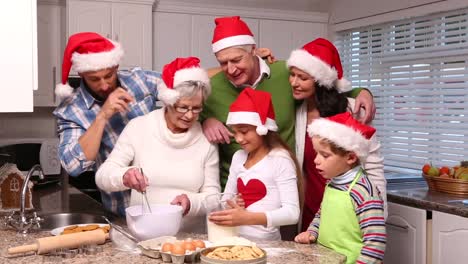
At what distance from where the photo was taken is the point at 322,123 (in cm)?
188

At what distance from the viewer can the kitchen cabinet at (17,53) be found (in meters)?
1.57

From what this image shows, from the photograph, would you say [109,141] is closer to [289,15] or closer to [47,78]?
[47,78]

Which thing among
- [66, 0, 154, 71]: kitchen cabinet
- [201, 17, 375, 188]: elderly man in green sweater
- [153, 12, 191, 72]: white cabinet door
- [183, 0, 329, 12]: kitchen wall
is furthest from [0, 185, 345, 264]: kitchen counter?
[183, 0, 329, 12]: kitchen wall

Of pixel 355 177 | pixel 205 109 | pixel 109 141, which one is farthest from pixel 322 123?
pixel 109 141

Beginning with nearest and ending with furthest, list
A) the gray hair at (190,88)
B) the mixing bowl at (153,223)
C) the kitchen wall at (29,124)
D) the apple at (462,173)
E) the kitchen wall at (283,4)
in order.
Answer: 1. the mixing bowl at (153,223)
2. the gray hair at (190,88)
3. the apple at (462,173)
4. the kitchen wall at (29,124)
5. the kitchen wall at (283,4)

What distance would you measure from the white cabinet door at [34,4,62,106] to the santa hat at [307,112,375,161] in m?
2.67

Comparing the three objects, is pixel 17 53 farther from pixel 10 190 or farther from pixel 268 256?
pixel 10 190

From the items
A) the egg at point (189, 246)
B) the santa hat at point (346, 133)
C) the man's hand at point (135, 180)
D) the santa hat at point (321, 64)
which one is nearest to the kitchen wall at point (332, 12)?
the santa hat at point (321, 64)

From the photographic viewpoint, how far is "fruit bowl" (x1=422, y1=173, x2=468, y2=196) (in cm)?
294

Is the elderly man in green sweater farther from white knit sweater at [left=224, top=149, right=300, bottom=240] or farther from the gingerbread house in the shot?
the gingerbread house

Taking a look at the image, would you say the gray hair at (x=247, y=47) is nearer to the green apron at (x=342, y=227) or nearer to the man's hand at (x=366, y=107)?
the man's hand at (x=366, y=107)

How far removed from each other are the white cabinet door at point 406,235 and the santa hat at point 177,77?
1.48 m

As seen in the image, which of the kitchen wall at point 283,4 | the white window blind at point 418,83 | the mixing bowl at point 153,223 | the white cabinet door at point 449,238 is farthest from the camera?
the kitchen wall at point 283,4

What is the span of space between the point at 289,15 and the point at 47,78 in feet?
6.73
